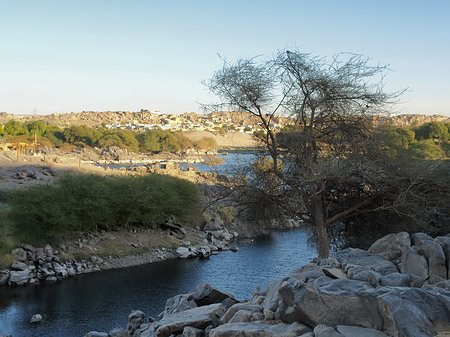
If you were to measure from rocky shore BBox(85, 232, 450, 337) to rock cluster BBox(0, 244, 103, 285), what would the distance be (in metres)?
15.9

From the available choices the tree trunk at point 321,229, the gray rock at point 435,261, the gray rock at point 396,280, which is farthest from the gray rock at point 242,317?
the tree trunk at point 321,229

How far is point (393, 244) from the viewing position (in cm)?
963

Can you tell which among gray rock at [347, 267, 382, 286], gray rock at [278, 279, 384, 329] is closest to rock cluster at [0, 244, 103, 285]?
gray rock at [347, 267, 382, 286]

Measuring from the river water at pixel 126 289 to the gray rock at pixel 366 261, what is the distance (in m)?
8.78

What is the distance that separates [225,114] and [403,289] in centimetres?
875

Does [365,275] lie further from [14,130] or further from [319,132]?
[14,130]

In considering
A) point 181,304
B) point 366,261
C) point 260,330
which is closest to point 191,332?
point 260,330

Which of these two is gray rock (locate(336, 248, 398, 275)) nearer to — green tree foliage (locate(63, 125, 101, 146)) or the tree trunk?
the tree trunk

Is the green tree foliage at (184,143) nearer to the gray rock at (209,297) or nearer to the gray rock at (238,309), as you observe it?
the gray rock at (209,297)

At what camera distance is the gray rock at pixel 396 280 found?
727 centimetres

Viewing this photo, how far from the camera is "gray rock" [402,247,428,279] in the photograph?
8111 mm

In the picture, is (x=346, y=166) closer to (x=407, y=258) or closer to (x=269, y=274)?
(x=407, y=258)

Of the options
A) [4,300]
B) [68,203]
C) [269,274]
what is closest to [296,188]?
[269,274]

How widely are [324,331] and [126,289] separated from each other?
1762cm
